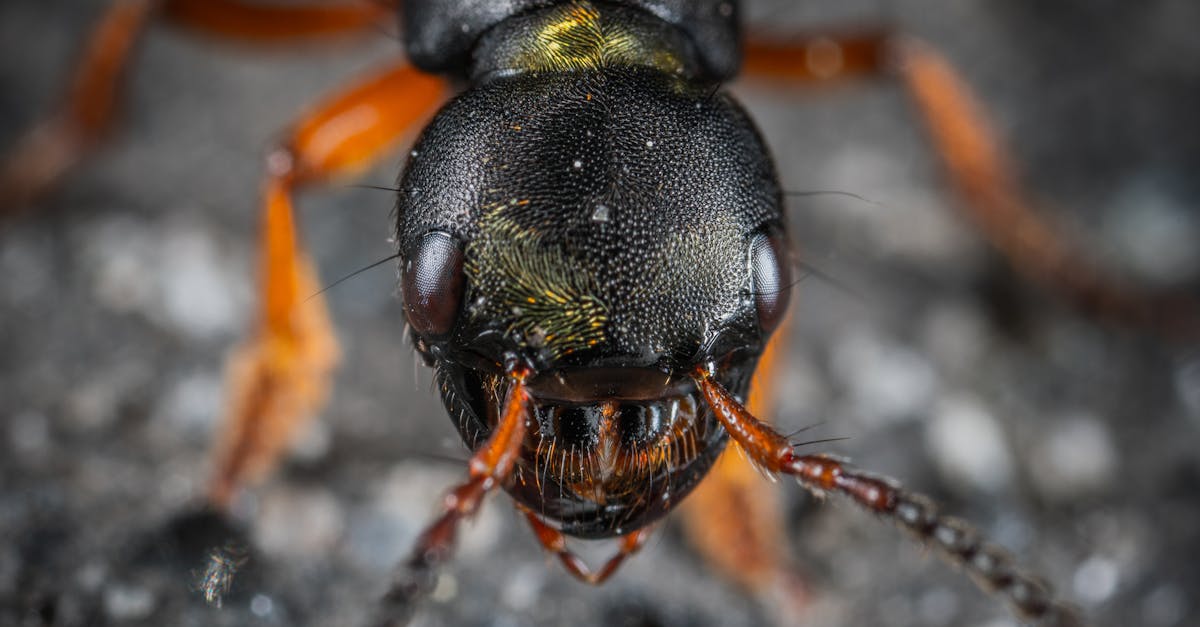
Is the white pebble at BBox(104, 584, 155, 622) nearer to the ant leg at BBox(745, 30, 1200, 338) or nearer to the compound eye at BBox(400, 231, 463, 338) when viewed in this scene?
the compound eye at BBox(400, 231, 463, 338)

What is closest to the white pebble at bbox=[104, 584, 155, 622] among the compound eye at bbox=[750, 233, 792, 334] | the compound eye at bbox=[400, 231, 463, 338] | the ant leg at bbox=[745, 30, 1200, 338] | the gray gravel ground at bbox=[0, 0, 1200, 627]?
the gray gravel ground at bbox=[0, 0, 1200, 627]

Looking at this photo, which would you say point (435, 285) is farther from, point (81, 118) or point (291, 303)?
point (81, 118)

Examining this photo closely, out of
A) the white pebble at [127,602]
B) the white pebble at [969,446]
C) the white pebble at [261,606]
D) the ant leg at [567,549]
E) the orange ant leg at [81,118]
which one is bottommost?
the white pebble at [969,446]

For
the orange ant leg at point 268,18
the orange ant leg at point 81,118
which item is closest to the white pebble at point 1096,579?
the orange ant leg at point 268,18

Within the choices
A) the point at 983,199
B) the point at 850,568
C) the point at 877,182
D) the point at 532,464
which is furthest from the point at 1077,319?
the point at 532,464

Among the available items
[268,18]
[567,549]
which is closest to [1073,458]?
[567,549]

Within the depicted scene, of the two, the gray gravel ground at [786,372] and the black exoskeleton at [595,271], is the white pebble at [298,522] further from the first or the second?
the black exoskeleton at [595,271]

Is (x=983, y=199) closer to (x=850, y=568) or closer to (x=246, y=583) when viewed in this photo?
(x=850, y=568)
